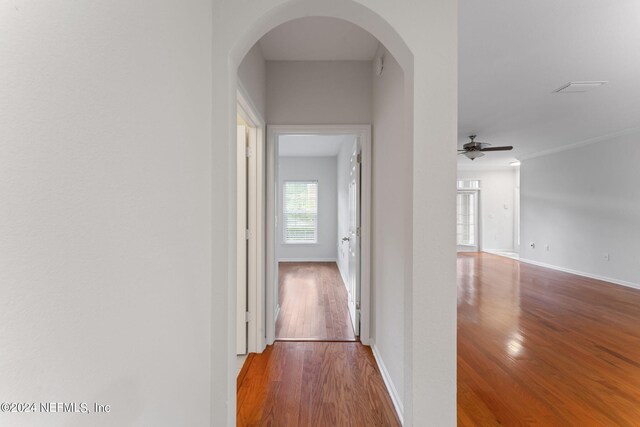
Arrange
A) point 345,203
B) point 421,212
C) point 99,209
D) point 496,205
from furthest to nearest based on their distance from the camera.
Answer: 1. point 496,205
2. point 345,203
3. point 421,212
4. point 99,209

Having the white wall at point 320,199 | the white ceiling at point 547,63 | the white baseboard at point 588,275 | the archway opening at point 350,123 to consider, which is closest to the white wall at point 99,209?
the archway opening at point 350,123

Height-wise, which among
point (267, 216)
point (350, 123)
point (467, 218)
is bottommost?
point (467, 218)

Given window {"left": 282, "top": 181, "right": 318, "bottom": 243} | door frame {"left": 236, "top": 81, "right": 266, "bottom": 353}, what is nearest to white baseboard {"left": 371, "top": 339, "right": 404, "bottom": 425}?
door frame {"left": 236, "top": 81, "right": 266, "bottom": 353}

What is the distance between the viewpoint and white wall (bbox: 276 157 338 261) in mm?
7336

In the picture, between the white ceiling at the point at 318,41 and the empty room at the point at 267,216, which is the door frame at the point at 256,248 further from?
the white ceiling at the point at 318,41

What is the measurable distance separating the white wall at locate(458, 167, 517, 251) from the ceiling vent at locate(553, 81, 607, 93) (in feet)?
20.3

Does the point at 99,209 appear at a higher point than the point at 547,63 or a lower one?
lower

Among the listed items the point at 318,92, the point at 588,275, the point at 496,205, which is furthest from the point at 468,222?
the point at 318,92

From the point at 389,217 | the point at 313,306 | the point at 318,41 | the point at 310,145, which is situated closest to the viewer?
the point at 389,217

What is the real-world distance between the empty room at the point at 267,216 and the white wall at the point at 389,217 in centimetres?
3

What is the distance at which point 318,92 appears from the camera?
2.72 m

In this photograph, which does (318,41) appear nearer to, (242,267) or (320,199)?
(242,267)

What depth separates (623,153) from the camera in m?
5.08

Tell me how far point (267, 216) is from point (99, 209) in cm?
202
